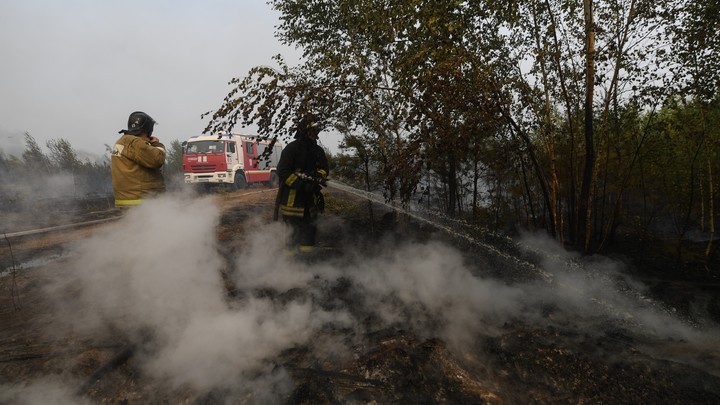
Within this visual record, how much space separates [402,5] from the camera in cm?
468

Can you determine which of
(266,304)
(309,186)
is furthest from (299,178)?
(266,304)

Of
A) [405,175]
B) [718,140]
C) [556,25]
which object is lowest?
[405,175]

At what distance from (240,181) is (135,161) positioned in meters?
13.5

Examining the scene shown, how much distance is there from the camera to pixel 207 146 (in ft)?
52.4

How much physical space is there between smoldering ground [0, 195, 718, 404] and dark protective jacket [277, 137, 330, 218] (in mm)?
730

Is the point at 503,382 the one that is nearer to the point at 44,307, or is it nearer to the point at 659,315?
the point at 659,315

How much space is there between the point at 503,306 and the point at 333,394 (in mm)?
2366

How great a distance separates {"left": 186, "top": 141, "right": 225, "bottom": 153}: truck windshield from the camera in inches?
627

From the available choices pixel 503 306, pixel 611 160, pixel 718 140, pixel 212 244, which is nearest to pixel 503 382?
pixel 503 306

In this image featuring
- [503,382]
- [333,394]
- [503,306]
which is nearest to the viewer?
[333,394]

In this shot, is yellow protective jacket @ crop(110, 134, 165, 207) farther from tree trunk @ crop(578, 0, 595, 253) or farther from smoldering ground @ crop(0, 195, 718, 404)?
tree trunk @ crop(578, 0, 595, 253)

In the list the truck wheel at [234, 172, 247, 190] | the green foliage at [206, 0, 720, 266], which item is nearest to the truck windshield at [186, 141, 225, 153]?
the truck wheel at [234, 172, 247, 190]

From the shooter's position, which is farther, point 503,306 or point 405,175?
point 405,175

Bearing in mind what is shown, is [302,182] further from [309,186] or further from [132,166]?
[132,166]
